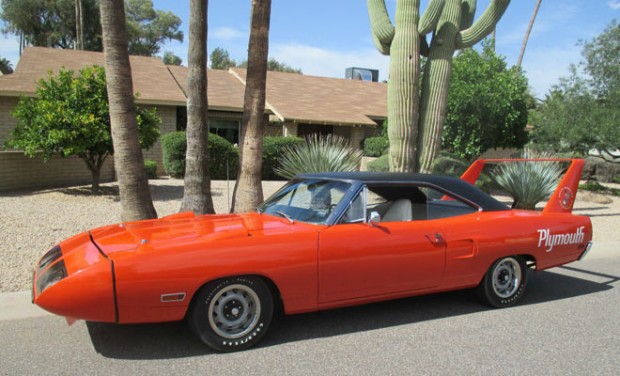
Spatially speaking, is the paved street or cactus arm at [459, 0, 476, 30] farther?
cactus arm at [459, 0, 476, 30]

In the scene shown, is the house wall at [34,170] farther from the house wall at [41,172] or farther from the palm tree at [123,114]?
the palm tree at [123,114]

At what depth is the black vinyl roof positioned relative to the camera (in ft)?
15.6

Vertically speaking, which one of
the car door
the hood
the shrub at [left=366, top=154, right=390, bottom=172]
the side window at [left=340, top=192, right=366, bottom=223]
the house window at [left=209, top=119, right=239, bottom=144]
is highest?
the house window at [left=209, top=119, right=239, bottom=144]

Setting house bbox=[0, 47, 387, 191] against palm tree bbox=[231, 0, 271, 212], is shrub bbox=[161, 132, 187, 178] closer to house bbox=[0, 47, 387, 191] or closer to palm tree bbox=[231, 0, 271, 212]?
house bbox=[0, 47, 387, 191]

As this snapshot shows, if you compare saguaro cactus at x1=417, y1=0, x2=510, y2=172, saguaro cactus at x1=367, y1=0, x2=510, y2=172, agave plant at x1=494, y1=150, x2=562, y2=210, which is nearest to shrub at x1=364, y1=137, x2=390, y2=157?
saguaro cactus at x1=367, y1=0, x2=510, y2=172

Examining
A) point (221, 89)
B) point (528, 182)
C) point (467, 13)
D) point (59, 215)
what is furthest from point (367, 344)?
point (221, 89)

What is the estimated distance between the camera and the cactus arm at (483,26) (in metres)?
11.8

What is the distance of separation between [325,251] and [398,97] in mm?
7359

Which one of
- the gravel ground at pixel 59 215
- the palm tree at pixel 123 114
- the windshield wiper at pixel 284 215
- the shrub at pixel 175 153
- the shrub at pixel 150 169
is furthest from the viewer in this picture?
the shrub at pixel 175 153

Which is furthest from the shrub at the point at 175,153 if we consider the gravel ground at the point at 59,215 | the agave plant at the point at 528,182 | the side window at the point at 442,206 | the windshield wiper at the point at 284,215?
the side window at the point at 442,206

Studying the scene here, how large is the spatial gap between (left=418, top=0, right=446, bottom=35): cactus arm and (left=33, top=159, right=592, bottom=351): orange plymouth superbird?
7112 millimetres

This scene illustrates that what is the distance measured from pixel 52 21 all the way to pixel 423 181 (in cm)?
4073

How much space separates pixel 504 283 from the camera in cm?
515

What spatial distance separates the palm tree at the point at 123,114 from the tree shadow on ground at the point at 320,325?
8.58 ft
